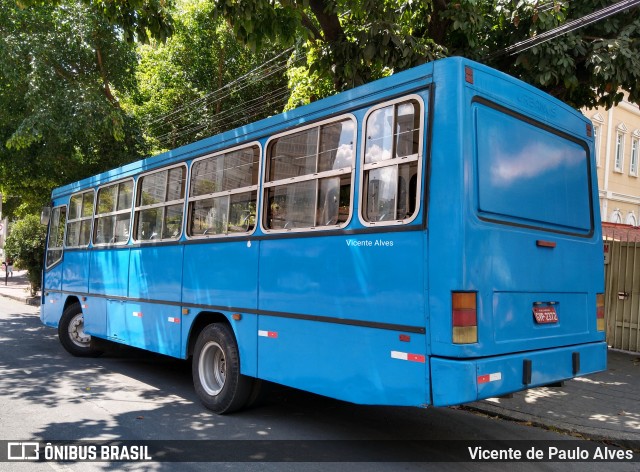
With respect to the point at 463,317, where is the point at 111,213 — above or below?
above

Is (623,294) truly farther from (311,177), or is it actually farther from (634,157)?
(634,157)

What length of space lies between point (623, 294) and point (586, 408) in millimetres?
4469

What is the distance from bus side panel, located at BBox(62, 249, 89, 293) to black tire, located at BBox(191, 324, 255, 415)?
3762 mm

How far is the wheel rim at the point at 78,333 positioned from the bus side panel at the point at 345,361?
5317 mm

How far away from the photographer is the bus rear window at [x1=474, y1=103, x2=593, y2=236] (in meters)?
4.27

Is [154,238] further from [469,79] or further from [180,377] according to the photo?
[469,79]

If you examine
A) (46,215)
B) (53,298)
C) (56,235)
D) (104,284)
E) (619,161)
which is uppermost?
(619,161)

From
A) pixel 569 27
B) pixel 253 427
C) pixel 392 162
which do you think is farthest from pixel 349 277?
pixel 569 27

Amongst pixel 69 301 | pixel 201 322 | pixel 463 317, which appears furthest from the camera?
pixel 69 301

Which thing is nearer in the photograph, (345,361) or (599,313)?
(345,361)

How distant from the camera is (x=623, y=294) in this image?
34.2ft

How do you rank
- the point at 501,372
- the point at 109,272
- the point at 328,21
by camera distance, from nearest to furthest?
the point at 501,372 → the point at 328,21 → the point at 109,272

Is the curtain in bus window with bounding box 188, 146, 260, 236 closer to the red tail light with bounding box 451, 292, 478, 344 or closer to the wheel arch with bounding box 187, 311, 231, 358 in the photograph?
the wheel arch with bounding box 187, 311, 231, 358

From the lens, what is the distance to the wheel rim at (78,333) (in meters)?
9.52
